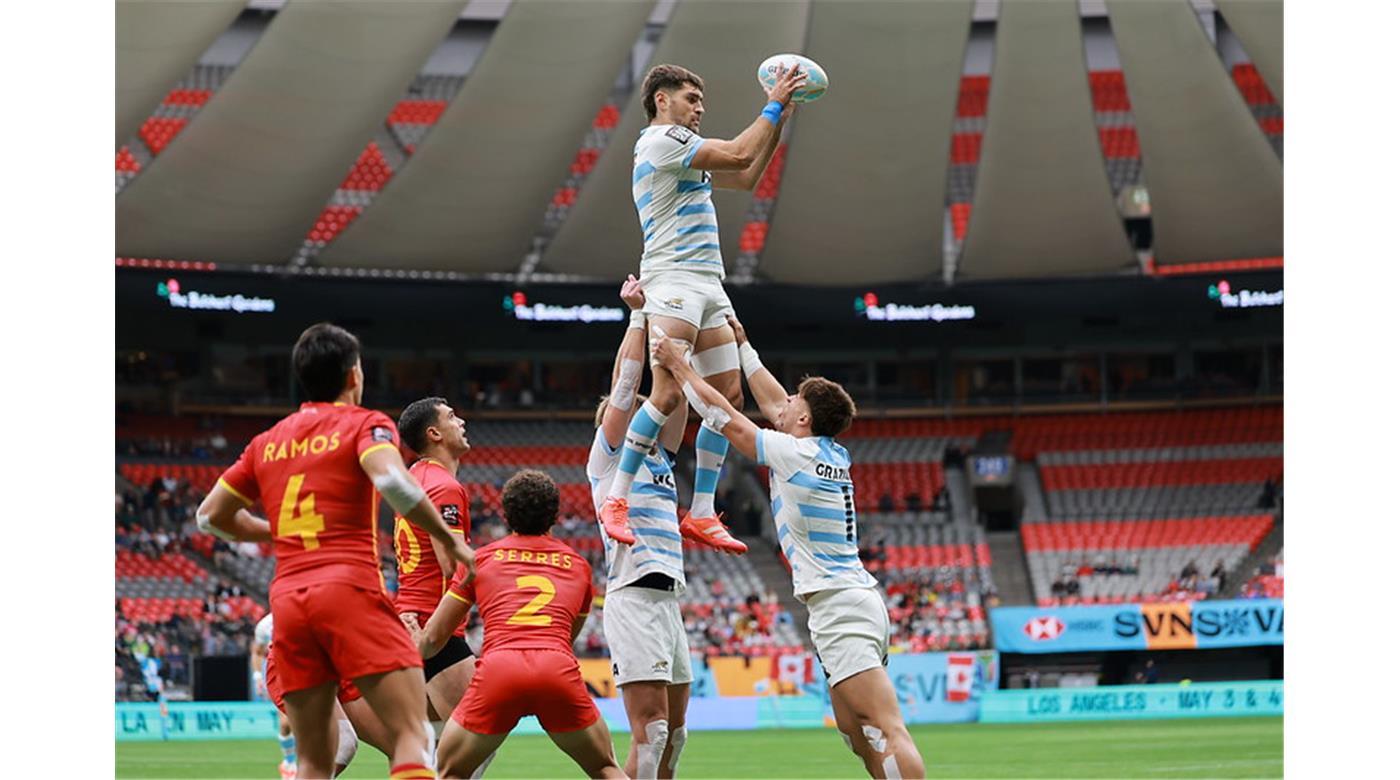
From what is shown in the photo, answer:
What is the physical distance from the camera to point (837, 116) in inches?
1132

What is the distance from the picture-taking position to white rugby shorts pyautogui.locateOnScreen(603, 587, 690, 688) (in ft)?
27.9

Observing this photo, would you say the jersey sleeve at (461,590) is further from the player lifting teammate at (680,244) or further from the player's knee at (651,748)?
the player's knee at (651,748)

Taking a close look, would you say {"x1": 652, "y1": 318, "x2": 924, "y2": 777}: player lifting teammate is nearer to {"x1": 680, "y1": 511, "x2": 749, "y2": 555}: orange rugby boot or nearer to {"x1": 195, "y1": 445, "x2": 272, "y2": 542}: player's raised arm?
{"x1": 680, "y1": 511, "x2": 749, "y2": 555}: orange rugby boot

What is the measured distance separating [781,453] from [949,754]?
41.8ft

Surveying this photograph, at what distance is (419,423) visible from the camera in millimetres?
8648

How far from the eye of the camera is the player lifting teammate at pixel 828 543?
25.9 feet

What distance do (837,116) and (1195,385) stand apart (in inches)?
688

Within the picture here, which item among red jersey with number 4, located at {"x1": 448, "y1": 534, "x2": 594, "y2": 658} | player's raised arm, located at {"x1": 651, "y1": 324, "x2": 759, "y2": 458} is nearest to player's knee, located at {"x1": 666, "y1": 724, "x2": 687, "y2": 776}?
red jersey with number 4, located at {"x1": 448, "y1": 534, "x2": 594, "y2": 658}

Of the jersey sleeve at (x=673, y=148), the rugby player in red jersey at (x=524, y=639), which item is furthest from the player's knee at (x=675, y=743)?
the jersey sleeve at (x=673, y=148)

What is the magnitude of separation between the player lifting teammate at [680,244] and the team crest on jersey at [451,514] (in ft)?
2.62

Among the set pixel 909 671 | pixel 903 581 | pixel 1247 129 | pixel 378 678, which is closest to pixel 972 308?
pixel 903 581

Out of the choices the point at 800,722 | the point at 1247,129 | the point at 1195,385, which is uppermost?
the point at 1247,129

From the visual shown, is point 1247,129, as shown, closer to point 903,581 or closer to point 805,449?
point 903,581

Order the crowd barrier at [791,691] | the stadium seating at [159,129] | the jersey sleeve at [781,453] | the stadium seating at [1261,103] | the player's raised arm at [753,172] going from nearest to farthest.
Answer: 1. the jersey sleeve at [781,453]
2. the player's raised arm at [753,172]
3. the crowd barrier at [791,691]
4. the stadium seating at [159,129]
5. the stadium seating at [1261,103]
